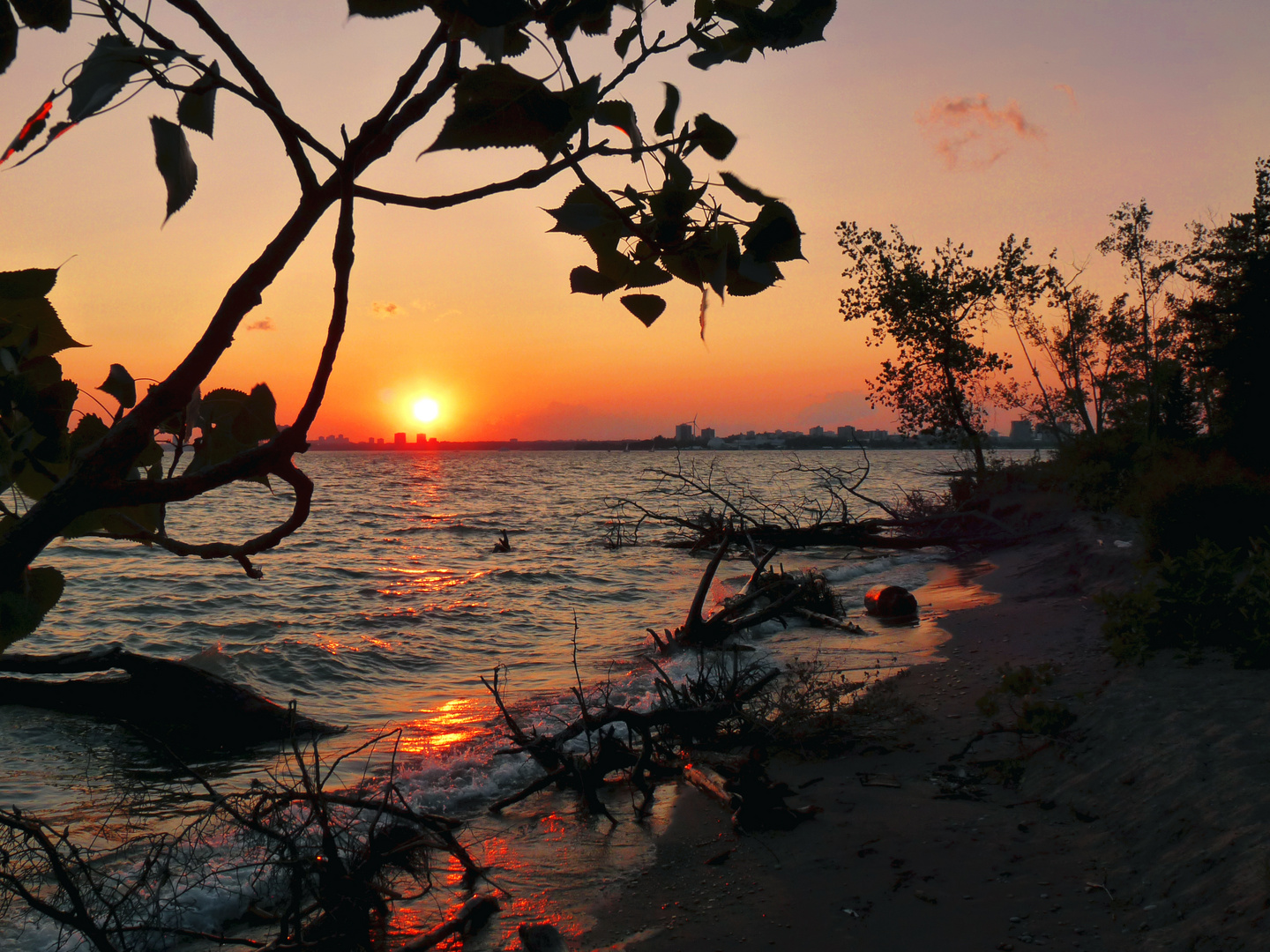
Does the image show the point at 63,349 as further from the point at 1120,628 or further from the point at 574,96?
the point at 1120,628

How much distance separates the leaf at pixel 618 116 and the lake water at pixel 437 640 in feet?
1.68

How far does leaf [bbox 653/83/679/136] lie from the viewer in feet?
2.85

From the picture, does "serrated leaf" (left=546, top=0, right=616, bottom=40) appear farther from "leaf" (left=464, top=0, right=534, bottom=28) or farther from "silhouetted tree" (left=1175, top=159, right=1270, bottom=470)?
"silhouetted tree" (left=1175, top=159, right=1270, bottom=470)

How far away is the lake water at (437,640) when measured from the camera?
7.14 meters

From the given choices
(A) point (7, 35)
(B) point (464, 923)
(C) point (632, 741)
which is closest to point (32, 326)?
(A) point (7, 35)

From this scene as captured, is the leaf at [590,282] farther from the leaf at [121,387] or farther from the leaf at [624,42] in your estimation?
the leaf at [121,387]

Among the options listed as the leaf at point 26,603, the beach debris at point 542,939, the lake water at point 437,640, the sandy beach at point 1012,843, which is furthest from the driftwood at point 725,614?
the leaf at point 26,603

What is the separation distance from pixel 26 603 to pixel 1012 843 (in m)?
5.38

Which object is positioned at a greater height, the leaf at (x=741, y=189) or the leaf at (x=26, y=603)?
the leaf at (x=741, y=189)

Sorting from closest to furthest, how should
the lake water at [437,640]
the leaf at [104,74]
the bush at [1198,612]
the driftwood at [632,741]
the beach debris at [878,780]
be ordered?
the leaf at [104,74] → the beach debris at [878,780] → the bush at [1198,612] → the driftwood at [632,741] → the lake water at [437,640]

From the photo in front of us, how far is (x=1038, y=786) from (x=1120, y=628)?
2.65 metres

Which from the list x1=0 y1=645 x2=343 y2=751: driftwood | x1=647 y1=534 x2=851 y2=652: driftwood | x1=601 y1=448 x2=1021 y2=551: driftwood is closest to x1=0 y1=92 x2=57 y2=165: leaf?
x1=0 y1=645 x2=343 y2=751: driftwood

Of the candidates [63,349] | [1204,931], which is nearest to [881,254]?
[1204,931]

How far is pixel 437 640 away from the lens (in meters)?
15.9
